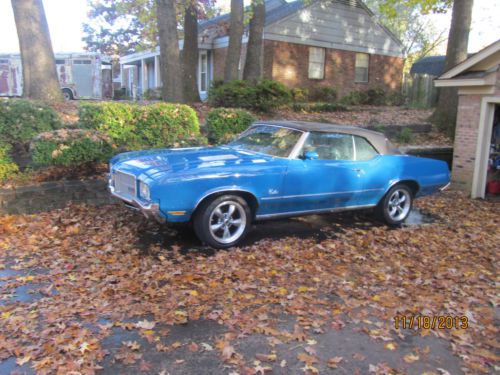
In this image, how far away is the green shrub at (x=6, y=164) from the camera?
7.44 m

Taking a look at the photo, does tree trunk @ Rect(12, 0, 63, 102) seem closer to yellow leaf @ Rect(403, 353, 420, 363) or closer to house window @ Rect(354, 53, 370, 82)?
yellow leaf @ Rect(403, 353, 420, 363)

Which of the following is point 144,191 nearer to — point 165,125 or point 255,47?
point 165,125

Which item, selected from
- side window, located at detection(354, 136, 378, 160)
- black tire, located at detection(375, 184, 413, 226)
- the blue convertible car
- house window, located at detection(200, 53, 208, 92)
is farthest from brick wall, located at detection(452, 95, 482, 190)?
house window, located at detection(200, 53, 208, 92)

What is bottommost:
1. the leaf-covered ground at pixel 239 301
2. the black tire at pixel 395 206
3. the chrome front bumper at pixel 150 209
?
the leaf-covered ground at pixel 239 301

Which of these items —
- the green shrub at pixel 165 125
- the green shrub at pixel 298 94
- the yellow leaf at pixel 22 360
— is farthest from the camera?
the green shrub at pixel 298 94

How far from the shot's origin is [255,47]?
16016 mm

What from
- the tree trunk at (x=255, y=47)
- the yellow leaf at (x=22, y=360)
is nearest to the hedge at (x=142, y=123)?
the yellow leaf at (x=22, y=360)

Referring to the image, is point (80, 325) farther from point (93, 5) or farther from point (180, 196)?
point (93, 5)

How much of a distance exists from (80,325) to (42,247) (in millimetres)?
2278

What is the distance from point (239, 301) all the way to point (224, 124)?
20.4 ft

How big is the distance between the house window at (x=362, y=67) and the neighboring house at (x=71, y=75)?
13.0 m

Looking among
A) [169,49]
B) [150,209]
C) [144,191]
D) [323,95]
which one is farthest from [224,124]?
[323,95]

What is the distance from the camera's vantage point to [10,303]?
4250 millimetres

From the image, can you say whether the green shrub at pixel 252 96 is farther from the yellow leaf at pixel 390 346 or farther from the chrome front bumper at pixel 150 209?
the yellow leaf at pixel 390 346
